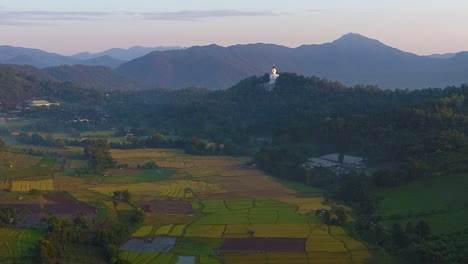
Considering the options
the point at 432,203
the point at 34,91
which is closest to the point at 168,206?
the point at 432,203

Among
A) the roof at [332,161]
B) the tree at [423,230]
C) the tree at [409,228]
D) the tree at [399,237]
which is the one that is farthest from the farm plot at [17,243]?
the roof at [332,161]

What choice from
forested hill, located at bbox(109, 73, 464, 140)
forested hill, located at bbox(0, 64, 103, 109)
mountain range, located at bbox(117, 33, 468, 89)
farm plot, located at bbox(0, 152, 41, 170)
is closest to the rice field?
farm plot, located at bbox(0, 152, 41, 170)

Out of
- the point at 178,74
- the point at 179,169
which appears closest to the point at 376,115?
the point at 179,169

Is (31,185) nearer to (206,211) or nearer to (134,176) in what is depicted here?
(134,176)

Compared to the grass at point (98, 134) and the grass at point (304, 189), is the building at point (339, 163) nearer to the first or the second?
the grass at point (304, 189)

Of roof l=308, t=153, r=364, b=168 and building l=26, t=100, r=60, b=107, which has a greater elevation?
building l=26, t=100, r=60, b=107

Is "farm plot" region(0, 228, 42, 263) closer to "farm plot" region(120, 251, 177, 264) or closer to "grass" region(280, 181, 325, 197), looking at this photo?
"farm plot" region(120, 251, 177, 264)

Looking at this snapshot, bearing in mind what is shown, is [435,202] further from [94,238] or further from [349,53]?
[349,53]
